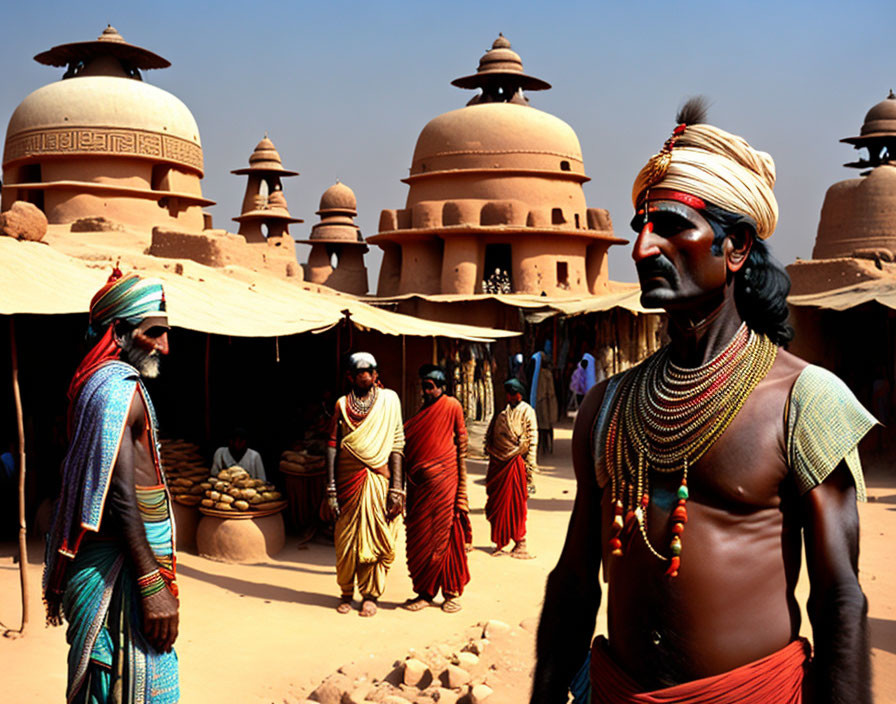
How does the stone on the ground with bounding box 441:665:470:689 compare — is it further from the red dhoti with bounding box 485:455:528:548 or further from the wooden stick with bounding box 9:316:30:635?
the red dhoti with bounding box 485:455:528:548

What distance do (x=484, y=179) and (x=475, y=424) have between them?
8.84 metres

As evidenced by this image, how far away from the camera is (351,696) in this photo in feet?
15.0

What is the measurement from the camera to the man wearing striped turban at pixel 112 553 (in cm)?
279

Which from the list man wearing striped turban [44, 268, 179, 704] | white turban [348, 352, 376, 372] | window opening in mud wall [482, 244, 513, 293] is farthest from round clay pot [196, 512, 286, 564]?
window opening in mud wall [482, 244, 513, 293]

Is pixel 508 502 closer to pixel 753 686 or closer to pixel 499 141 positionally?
pixel 753 686

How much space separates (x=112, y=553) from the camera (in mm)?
2854

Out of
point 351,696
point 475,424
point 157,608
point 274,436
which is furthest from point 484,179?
point 157,608

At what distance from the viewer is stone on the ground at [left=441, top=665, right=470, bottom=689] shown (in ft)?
15.1

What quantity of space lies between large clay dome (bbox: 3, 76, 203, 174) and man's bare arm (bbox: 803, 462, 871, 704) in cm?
2203

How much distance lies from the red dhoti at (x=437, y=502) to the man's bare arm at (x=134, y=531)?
12.2 feet

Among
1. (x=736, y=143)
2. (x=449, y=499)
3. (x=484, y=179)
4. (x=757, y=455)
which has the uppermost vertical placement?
(x=484, y=179)

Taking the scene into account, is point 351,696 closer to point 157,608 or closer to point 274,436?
point 157,608

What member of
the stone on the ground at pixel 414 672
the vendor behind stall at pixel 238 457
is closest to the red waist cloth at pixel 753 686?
the stone on the ground at pixel 414 672

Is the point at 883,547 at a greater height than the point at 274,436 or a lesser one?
lesser
